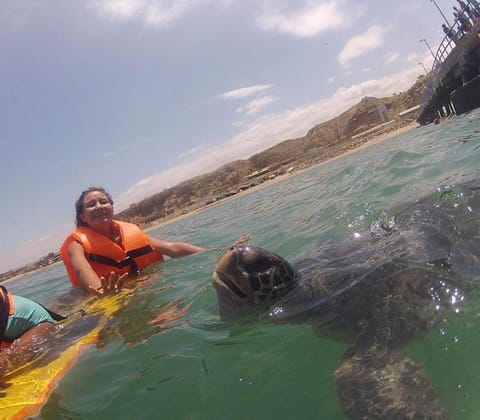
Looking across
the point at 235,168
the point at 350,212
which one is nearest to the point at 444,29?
the point at 350,212

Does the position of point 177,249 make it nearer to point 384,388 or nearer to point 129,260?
point 129,260

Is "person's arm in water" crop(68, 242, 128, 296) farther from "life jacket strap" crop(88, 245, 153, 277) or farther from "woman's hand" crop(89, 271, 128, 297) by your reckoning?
"life jacket strap" crop(88, 245, 153, 277)

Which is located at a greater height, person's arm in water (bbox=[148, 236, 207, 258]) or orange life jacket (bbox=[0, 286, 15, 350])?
orange life jacket (bbox=[0, 286, 15, 350])

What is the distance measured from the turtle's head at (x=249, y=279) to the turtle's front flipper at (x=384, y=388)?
2.70 ft

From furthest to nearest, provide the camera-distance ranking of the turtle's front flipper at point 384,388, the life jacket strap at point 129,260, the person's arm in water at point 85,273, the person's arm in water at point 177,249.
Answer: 1. the person's arm in water at point 177,249
2. the life jacket strap at point 129,260
3. the person's arm in water at point 85,273
4. the turtle's front flipper at point 384,388

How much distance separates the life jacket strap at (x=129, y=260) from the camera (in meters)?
6.91

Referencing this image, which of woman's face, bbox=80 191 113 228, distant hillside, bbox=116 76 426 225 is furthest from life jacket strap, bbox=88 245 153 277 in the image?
distant hillside, bbox=116 76 426 225

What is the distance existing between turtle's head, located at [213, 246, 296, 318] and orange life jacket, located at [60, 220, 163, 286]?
3.87 meters

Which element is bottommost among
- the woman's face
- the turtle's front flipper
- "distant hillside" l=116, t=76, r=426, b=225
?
the turtle's front flipper

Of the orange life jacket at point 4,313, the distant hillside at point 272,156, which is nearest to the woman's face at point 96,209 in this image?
the orange life jacket at point 4,313

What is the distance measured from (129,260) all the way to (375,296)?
15.9 ft

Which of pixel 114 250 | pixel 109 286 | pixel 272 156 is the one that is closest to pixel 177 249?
pixel 114 250

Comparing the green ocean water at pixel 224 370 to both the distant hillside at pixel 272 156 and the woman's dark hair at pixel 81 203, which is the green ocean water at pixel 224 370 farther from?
the distant hillside at pixel 272 156

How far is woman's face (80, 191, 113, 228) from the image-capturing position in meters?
7.13
